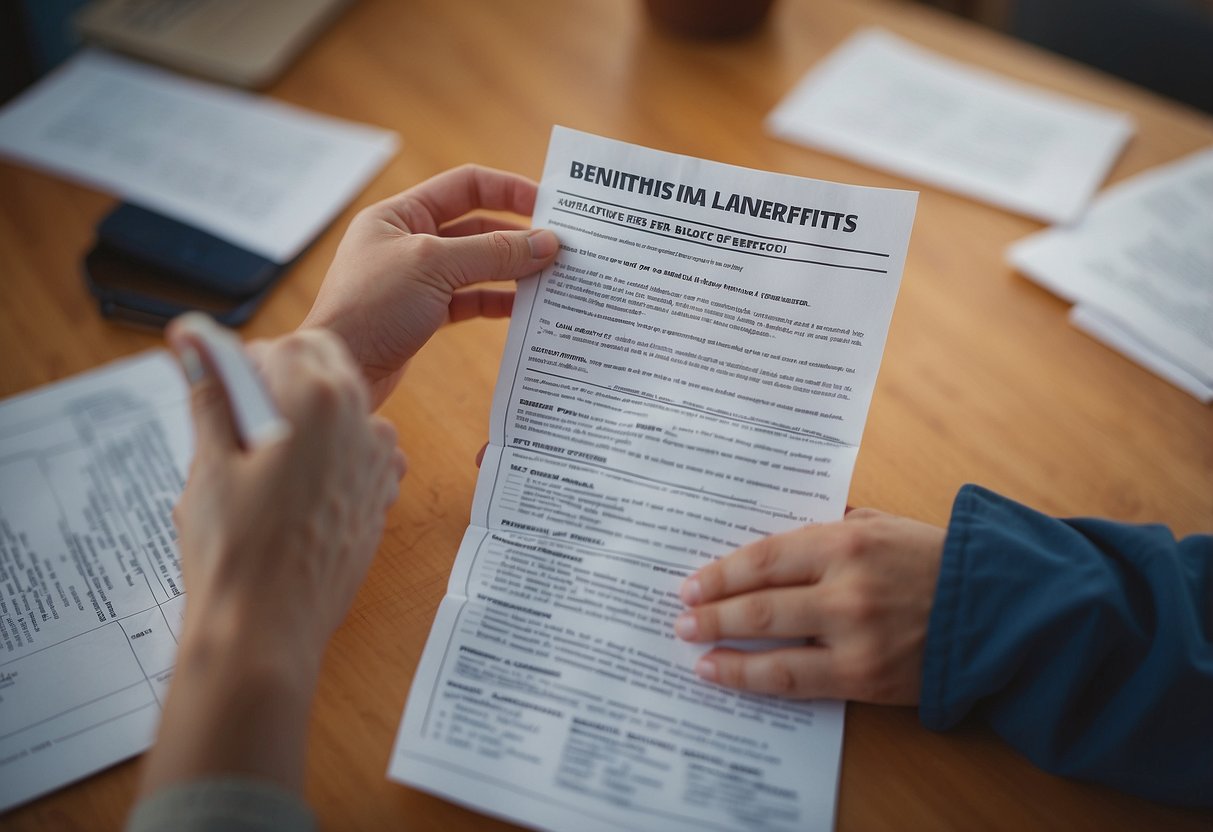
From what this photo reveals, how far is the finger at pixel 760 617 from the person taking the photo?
59 cm

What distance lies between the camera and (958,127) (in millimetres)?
1106

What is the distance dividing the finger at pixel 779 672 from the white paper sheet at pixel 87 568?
15.1 inches

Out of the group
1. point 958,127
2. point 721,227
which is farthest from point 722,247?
point 958,127

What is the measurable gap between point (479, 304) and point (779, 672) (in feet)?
1.39

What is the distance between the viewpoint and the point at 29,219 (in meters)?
1.01

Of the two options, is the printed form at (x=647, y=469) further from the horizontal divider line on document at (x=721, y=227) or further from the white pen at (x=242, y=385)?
the white pen at (x=242, y=385)

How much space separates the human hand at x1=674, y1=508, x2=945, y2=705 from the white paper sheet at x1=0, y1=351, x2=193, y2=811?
389mm

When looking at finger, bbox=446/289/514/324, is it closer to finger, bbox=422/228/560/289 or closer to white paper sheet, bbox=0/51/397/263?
finger, bbox=422/228/560/289

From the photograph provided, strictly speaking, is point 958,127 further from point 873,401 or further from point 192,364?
point 192,364

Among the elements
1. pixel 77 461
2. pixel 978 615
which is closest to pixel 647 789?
pixel 978 615

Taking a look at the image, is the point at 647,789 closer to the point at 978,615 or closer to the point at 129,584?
the point at 978,615

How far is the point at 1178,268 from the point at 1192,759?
1.86 ft

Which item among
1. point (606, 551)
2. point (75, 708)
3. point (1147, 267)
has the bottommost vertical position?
point (75, 708)

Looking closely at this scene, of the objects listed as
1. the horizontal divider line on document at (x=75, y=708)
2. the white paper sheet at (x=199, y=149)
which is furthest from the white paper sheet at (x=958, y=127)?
the horizontal divider line on document at (x=75, y=708)
